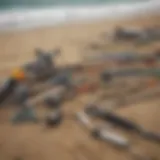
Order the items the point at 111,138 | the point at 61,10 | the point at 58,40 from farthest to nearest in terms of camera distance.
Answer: the point at 61,10 → the point at 58,40 → the point at 111,138

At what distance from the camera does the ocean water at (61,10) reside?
1932 mm

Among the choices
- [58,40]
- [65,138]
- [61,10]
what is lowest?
[65,138]

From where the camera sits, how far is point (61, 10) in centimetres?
202

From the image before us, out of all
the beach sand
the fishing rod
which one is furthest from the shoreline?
the fishing rod

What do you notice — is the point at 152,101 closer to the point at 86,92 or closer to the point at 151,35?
the point at 86,92

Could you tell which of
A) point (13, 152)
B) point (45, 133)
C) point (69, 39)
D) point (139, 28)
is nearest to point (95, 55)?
point (69, 39)

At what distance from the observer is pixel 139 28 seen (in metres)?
1.84

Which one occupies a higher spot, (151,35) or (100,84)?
(151,35)

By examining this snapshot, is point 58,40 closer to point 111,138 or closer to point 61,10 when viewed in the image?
point 61,10

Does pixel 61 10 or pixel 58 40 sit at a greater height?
pixel 61 10

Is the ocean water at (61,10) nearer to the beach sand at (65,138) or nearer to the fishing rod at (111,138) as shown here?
the beach sand at (65,138)

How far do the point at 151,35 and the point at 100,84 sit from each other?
1.66 feet

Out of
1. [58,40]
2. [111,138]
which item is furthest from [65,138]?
[58,40]

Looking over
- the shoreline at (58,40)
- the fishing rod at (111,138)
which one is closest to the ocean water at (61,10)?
the shoreline at (58,40)
